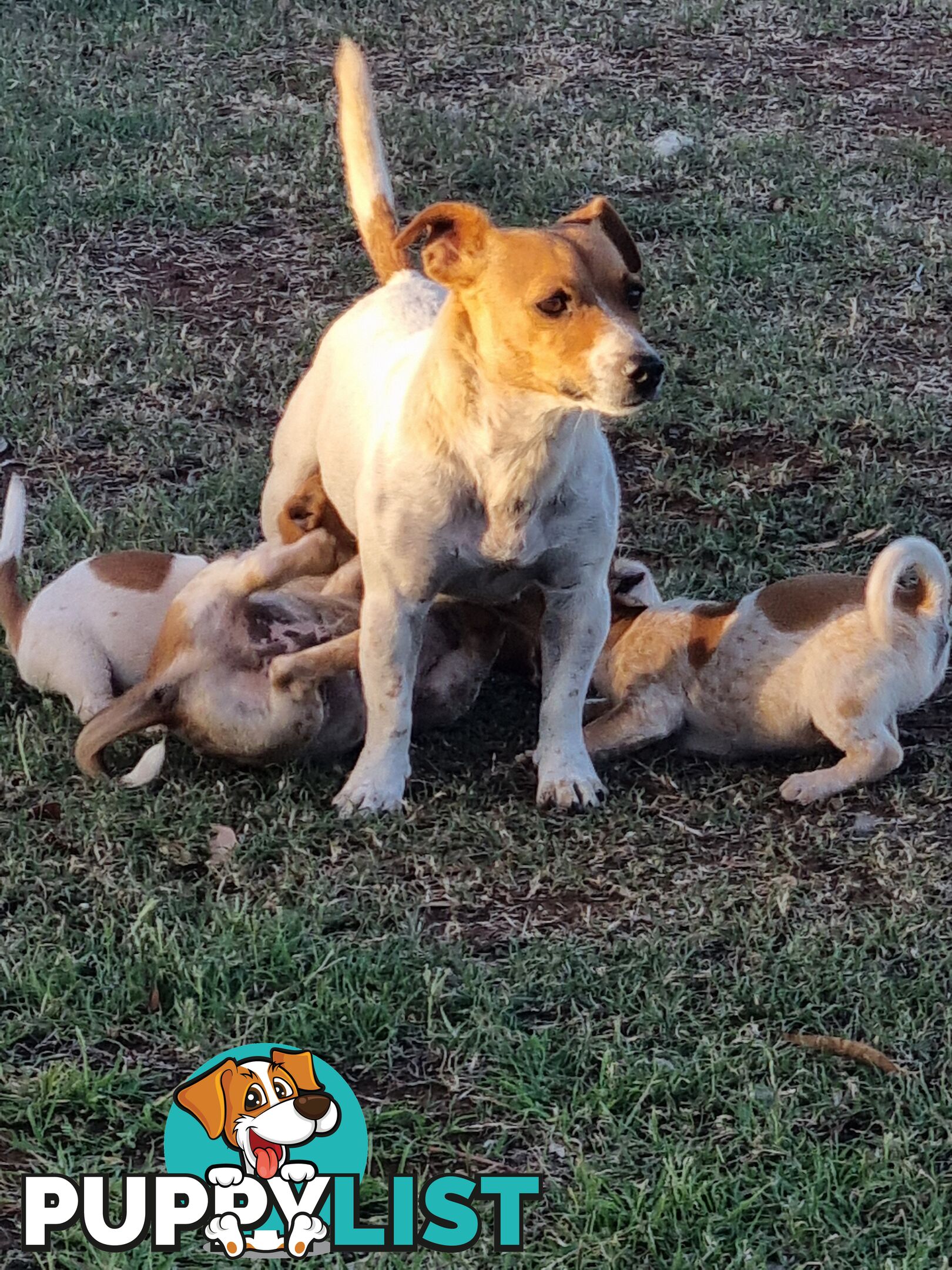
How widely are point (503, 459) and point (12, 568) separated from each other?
154cm

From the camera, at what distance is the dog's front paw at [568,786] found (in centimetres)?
427

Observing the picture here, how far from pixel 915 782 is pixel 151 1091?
6.80 ft

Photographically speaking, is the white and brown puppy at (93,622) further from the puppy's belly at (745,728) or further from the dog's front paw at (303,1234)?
the dog's front paw at (303,1234)

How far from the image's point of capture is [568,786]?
14.1ft

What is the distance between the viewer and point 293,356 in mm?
6703

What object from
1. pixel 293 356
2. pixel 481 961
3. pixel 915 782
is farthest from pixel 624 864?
pixel 293 356

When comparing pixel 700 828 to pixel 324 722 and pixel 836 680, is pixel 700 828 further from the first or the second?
pixel 324 722

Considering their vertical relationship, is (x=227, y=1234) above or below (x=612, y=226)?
below

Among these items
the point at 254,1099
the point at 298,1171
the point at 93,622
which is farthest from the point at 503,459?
the point at 298,1171

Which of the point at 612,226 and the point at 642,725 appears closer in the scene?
the point at 612,226

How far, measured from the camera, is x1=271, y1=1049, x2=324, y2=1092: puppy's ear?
3.29 metres

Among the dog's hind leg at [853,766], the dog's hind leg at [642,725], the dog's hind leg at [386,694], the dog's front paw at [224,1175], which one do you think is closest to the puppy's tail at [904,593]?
the dog's hind leg at [853,766]

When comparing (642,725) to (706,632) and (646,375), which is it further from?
(646,375)

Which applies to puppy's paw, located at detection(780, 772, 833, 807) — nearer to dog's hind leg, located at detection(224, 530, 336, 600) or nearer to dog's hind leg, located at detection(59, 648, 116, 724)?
dog's hind leg, located at detection(224, 530, 336, 600)
